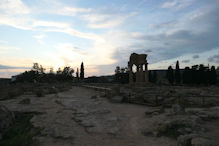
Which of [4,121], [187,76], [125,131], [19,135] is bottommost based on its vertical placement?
[125,131]

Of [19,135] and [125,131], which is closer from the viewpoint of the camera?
[19,135]

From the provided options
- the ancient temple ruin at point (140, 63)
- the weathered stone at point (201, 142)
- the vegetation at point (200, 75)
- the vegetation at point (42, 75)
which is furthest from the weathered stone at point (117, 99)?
the vegetation at point (42, 75)

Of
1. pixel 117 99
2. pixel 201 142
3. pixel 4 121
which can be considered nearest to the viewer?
pixel 201 142

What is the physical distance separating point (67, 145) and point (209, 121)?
6.71 meters

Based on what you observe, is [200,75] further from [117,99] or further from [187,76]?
[117,99]

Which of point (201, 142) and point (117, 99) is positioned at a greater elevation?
point (201, 142)

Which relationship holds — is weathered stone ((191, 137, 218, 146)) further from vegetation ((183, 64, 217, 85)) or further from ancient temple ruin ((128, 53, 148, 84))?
vegetation ((183, 64, 217, 85))

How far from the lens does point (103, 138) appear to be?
5.54 m

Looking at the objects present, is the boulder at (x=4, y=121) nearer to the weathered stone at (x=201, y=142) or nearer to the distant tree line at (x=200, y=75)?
the weathered stone at (x=201, y=142)

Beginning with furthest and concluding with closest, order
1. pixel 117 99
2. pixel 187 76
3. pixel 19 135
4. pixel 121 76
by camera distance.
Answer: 1. pixel 121 76
2. pixel 187 76
3. pixel 117 99
4. pixel 19 135

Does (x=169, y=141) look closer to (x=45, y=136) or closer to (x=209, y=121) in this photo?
(x=209, y=121)

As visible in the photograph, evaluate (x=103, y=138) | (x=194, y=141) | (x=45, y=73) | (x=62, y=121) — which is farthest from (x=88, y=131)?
(x=45, y=73)

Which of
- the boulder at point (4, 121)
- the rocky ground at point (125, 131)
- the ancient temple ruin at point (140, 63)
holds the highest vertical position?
the ancient temple ruin at point (140, 63)

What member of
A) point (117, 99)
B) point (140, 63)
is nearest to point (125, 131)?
point (117, 99)
